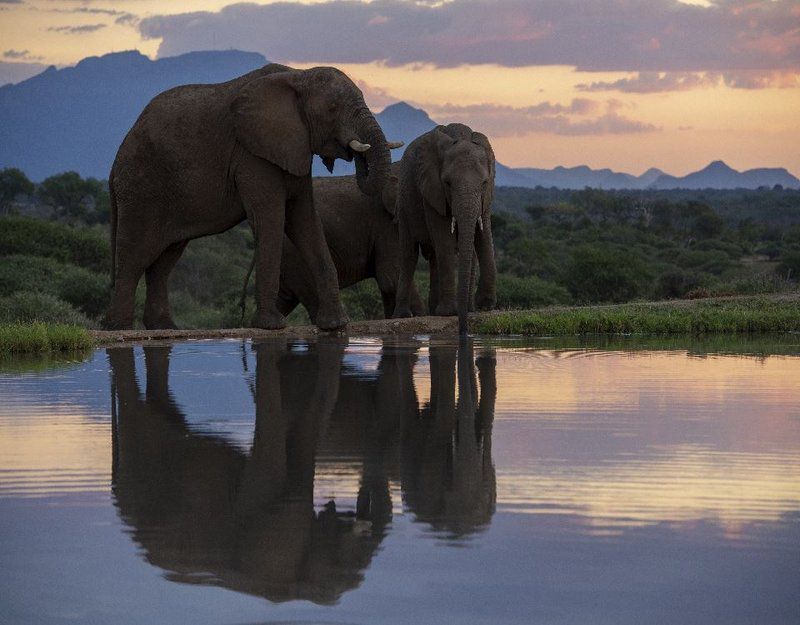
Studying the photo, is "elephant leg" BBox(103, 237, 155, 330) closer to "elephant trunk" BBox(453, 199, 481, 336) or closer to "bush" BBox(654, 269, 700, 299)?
"elephant trunk" BBox(453, 199, 481, 336)

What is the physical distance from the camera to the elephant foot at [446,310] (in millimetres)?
17875

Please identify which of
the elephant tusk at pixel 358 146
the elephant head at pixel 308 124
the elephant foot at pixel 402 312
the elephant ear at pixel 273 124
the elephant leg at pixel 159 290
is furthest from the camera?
the elephant foot at pixel 402 312

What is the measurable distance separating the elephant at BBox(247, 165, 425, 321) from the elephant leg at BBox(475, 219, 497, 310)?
36.1 inches

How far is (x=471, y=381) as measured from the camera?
37.0ft

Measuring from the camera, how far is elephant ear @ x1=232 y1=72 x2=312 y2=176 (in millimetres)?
15789

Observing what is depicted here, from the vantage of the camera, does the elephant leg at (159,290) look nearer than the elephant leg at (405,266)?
Yes

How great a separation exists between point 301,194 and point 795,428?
8.58 metres

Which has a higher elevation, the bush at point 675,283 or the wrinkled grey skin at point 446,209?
the wrinkled grey skin at point 446,209

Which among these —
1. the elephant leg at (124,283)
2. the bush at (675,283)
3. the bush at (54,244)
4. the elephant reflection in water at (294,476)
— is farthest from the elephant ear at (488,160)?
the bush at (54,244)

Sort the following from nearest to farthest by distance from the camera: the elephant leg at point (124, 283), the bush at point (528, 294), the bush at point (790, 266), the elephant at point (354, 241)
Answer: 1. the elephant leg at point (124, 283)
2. the elephant at point (354, 241)
3. the bush at point (528, 294)
4. the bush at point (790, 266)

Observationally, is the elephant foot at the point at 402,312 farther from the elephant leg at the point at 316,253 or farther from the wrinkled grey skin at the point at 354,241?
the elephant leg at the point at 316,253

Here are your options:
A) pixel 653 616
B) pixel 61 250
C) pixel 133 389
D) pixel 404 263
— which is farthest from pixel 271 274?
pixel 61 250

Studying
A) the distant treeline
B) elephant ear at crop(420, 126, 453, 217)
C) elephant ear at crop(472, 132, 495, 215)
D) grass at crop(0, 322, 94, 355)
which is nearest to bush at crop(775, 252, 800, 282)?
the distant treeline

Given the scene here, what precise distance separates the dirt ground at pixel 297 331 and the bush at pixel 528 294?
28.5 ft
